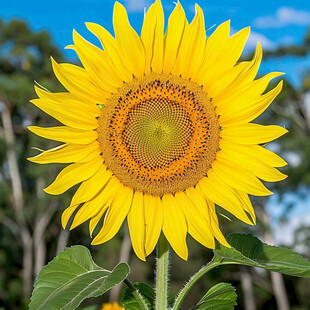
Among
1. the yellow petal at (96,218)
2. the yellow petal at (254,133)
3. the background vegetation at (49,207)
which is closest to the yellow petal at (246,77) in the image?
the yellow petal at (254,133)

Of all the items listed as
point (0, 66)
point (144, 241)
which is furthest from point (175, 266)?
point (144, 241)

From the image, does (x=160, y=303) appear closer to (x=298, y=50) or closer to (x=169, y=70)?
(x=169, y=70)

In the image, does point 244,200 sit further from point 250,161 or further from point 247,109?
point 247,109

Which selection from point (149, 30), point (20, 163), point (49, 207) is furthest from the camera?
point (20, 163)

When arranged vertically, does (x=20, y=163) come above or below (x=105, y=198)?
above

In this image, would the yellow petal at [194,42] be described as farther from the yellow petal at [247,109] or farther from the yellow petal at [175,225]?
the yellow petal at [175,225]

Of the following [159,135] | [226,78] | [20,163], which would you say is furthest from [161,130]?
[20,163]

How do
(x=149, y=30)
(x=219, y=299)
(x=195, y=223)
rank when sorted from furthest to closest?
1. (x=219, y=299)
2. (x=195, y=223)
3. (x=149, y=30)
